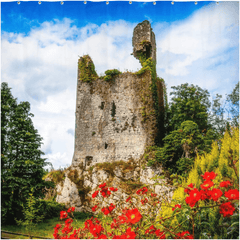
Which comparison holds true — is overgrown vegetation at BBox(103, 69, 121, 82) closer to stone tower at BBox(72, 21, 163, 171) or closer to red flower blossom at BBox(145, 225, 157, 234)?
stone tower at BBox(72, 21, 163, 171)

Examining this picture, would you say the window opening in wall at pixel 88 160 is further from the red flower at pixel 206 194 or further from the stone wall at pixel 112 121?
the red flower at pixel 206 194

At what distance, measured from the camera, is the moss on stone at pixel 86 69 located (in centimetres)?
1385

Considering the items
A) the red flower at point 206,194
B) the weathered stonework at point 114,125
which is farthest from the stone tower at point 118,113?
the red flower at point 206,194

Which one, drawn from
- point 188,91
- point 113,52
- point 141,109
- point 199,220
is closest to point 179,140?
point 141,109

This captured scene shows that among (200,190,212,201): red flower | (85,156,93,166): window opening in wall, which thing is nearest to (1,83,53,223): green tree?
(85,156,93,166): window opening in wall

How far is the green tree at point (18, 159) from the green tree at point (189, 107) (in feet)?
23.8

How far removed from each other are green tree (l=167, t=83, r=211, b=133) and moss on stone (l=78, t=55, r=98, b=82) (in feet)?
18.3

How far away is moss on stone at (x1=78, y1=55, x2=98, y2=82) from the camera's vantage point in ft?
45.4

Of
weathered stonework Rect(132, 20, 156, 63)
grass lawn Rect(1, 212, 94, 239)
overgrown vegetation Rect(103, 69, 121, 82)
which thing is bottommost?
grass lawn Rect(1, 212, 94, 239)

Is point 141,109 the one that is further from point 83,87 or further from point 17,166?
point 17,166

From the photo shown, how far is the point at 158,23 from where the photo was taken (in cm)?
309

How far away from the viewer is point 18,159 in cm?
800

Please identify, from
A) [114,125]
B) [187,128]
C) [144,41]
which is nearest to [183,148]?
[187,128]

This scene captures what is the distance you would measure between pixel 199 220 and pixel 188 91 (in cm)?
1149
